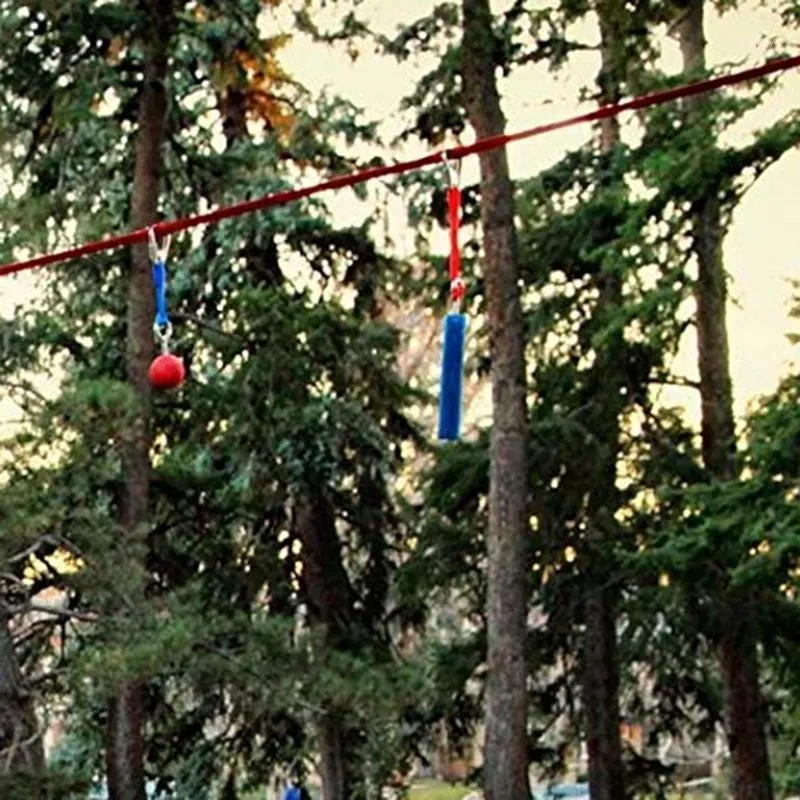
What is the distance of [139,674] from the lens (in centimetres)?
887

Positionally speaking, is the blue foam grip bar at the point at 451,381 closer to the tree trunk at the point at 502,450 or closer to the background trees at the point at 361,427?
the background trees at the point at 361,427

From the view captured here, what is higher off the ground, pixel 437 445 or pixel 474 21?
pixel 474 21

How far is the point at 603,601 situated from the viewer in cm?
1447

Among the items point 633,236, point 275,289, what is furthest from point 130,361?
point 633,236

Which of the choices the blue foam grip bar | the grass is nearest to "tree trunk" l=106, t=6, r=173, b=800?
the blue foam grip bar

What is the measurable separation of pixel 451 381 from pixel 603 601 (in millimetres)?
9720

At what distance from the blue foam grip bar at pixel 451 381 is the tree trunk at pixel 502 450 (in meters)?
6.35

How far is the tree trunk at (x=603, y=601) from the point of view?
555 inches

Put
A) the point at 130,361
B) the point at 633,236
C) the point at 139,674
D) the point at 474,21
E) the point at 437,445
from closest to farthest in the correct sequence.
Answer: the point at 139,674, the point at 633,236, the point at 130,361, the point at 474,21, the point at 437,445

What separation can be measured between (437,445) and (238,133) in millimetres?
3893

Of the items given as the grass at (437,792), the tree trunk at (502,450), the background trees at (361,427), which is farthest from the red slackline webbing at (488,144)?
the grass at (437,792)

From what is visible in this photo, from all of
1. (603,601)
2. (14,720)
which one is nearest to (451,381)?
(14,720)

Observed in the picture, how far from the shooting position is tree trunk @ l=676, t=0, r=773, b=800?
12438 mm

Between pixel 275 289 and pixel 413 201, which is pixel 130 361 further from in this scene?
pixel 413 201
